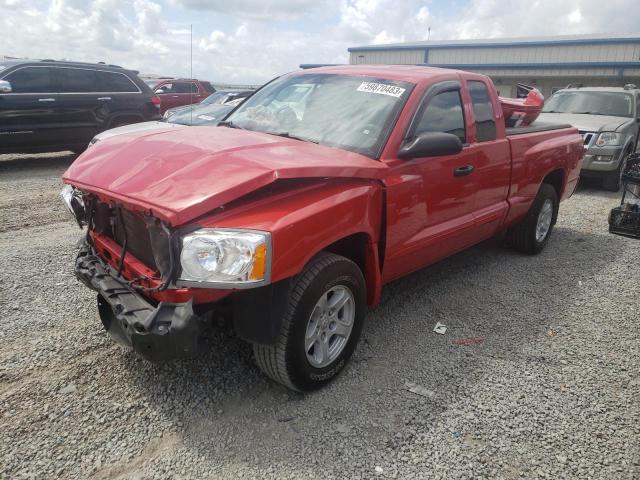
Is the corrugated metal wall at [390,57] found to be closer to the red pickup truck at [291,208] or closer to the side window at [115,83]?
the side window at [115,83]

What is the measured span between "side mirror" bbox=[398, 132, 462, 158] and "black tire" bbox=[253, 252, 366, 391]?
0.81 m

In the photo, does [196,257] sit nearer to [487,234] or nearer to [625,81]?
[487,234]

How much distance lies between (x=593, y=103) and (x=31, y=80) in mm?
10813

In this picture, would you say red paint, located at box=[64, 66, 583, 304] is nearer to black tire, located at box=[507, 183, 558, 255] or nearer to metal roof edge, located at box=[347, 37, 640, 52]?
black tire, located at box=[507, 183, 558, 255]

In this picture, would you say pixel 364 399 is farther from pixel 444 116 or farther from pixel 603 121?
pixel 603 121

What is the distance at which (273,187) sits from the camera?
254cm

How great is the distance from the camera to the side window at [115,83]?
9875 mm

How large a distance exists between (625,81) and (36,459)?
23.5 m

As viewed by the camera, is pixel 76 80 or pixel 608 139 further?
pixel 76 80

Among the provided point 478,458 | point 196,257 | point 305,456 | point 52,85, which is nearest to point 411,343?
point 478,458

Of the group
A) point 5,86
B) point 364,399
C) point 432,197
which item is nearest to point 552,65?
point 5,86

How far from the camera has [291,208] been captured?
2453 mm

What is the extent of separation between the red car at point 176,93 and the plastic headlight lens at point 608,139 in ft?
38.2

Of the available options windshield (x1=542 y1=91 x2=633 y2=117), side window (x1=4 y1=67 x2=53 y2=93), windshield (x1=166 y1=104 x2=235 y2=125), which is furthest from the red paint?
side window (x1=4 y1=67 x2=53 y2=93)
